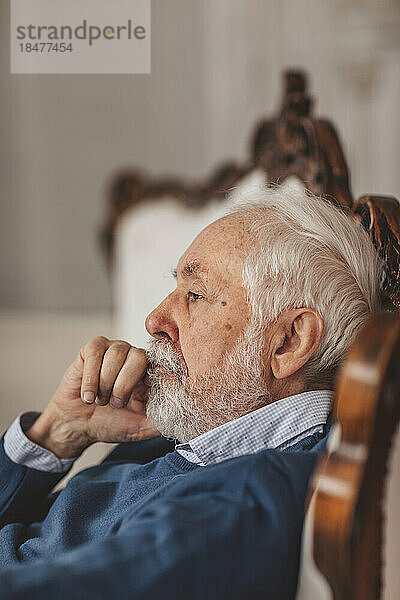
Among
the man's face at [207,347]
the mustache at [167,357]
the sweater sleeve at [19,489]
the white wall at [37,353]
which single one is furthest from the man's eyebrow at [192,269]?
the white wall at [37,353]

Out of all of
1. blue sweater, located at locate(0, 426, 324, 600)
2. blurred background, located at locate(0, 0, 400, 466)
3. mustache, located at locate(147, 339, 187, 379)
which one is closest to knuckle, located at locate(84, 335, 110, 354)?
mustache, located at locate(147, 339, 187, 379)

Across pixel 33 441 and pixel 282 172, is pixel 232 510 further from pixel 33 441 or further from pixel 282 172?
pixel 282 172

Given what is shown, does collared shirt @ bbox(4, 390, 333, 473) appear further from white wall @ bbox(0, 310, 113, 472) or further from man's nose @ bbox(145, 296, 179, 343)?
white wall @ bbox(0, 310, 113, 472)

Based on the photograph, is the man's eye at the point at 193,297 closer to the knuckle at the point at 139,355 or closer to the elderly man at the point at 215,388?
the elderly man at the point at 215,388

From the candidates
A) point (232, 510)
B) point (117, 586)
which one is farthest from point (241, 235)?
point (117, 586)

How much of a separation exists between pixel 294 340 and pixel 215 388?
0.13 metres

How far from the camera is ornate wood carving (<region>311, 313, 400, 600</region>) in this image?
0.57 m

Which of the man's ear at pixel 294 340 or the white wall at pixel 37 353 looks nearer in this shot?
the man's ear at pixel 294 340

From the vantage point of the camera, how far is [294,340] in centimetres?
103

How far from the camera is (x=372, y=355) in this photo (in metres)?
0.58

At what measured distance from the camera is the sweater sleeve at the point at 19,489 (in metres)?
1.21

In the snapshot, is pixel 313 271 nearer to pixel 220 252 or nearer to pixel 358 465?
pixel 220 252

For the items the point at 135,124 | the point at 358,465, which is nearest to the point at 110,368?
the point at 358,465
